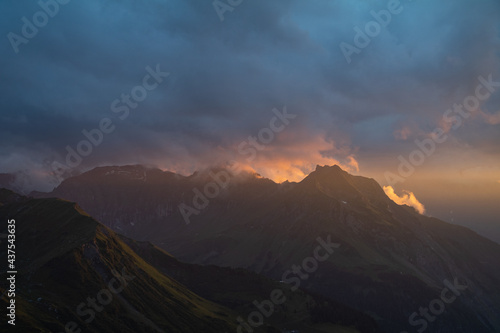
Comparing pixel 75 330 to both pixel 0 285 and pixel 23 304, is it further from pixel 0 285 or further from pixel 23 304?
pixel 0 285

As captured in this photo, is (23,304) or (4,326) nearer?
(4,326)

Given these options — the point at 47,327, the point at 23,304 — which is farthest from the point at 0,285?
the point at 47,327

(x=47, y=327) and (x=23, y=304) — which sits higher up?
(x=23, y=304)

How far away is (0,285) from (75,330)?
150 feet

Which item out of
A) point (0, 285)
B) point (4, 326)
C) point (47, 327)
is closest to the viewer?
point (4, 326)

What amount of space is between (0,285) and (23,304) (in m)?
16.7

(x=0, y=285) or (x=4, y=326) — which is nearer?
(x=4, y=326)

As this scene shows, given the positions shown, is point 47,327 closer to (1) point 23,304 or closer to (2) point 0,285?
(1) point 23,304

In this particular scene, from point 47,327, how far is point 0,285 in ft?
127

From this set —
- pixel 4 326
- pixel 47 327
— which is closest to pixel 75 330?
pixel 47 327

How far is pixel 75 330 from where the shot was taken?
198m

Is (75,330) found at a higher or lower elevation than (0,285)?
lower

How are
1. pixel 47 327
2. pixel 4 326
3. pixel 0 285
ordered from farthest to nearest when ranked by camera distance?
1. pixel 0 285
2. pixel 47 327
3. pixel 4 326

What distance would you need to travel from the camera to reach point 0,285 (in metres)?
197
